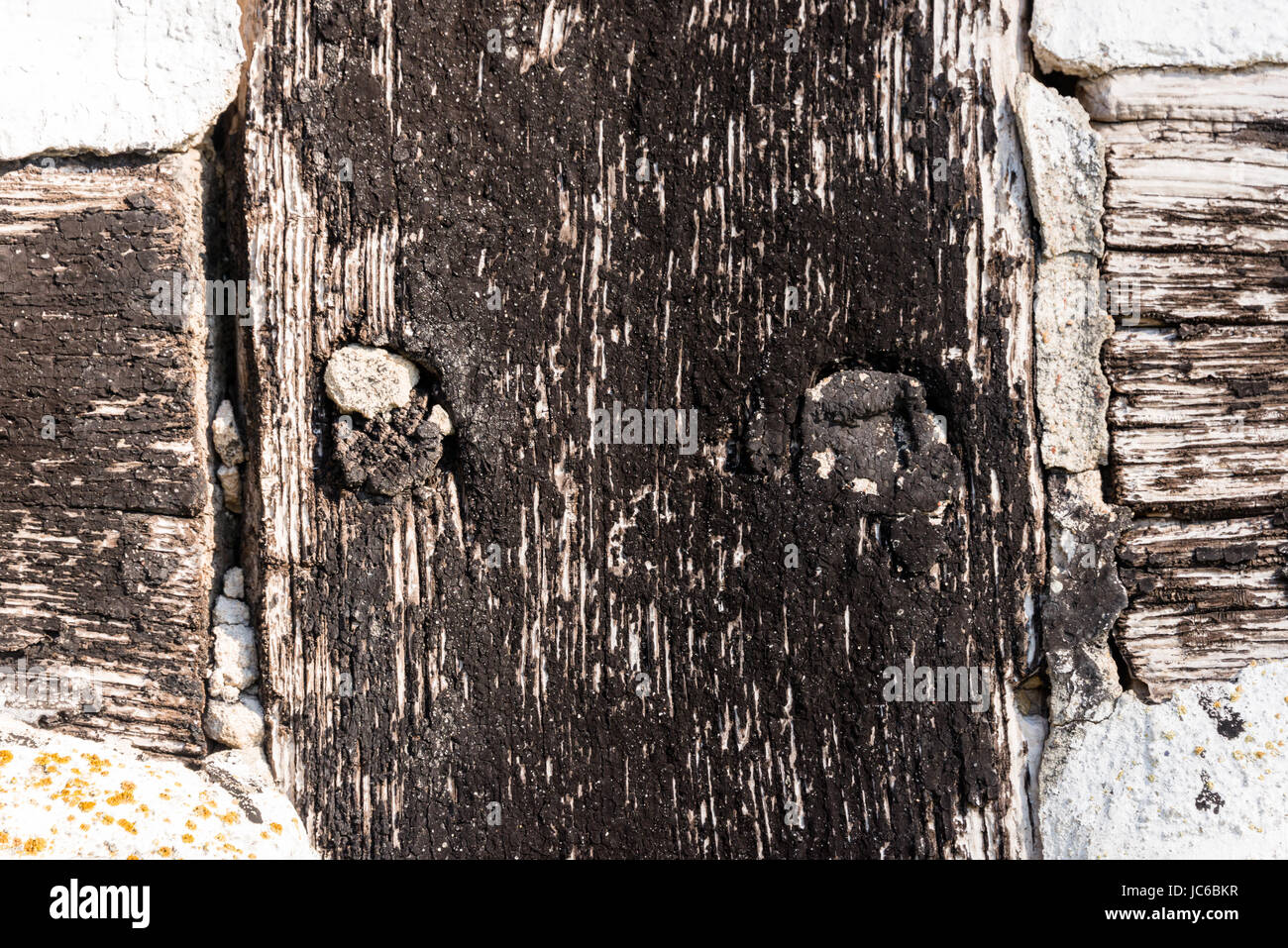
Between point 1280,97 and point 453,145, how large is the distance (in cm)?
269

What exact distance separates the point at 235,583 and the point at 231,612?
0.32 ft

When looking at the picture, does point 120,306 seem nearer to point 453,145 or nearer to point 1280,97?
point 453,145

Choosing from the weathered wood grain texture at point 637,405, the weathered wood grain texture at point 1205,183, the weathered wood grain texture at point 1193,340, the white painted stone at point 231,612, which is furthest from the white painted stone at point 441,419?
the weathered wood grain texture at point 1205,183

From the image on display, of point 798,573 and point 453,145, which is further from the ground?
point 453,145

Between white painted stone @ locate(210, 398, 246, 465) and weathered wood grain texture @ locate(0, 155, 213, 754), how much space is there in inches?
2.2

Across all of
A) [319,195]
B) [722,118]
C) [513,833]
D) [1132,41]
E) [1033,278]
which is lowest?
[513,833]

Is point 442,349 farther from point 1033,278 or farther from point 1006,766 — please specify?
point 1006,766

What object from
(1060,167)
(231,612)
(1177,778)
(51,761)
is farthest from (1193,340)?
(51,761)

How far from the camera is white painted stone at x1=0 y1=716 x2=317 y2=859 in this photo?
2342 millimetres

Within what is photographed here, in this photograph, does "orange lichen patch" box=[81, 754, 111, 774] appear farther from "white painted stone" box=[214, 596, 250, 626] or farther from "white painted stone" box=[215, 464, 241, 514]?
"white painted stone" box=[215, 464, 241, 514]

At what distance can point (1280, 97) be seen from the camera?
9.09 ft

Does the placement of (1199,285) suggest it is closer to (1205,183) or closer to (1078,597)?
(1205,183)

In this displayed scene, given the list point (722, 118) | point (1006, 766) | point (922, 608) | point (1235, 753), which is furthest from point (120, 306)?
point (1235, 753)

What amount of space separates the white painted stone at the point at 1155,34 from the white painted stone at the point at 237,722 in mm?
3343
